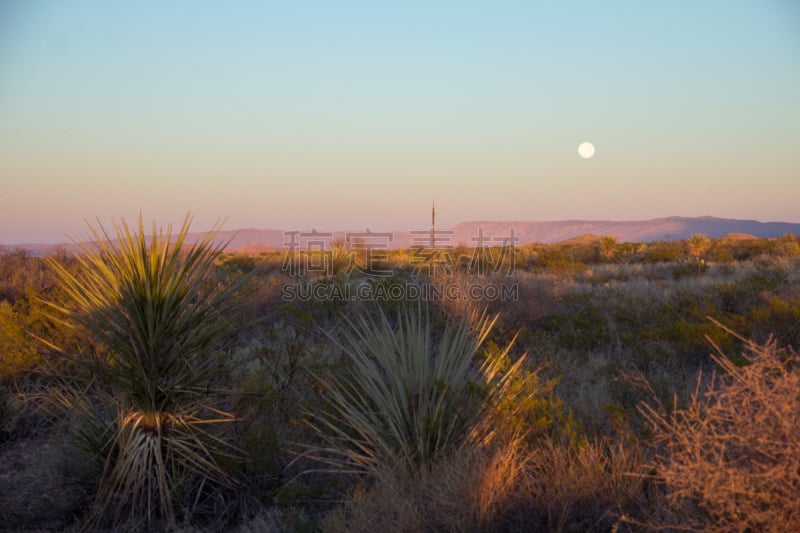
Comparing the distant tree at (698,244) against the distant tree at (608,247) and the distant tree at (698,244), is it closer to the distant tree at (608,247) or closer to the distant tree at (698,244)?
the distant tree at (698,244)

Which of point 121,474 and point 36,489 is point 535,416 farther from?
point 36,489

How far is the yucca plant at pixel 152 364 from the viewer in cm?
352

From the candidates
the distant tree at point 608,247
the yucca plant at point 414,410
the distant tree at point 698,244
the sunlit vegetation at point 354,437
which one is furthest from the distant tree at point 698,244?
the yucca plant at point 414,410

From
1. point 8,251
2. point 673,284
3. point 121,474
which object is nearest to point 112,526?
point 121,474

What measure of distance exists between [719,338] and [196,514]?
6405mm

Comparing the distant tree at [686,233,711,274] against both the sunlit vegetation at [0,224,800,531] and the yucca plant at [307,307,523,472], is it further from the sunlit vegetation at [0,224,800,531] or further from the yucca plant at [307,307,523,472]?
the yucca plant at [307,307,523,472]

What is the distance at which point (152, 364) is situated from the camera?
3.55 meters

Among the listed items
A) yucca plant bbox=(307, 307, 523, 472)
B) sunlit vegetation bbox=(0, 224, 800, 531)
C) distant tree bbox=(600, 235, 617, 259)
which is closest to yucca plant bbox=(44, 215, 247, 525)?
sunlit vegetation bbox=(0, 224, 800, 531)

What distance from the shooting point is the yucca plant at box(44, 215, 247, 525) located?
3520 mm

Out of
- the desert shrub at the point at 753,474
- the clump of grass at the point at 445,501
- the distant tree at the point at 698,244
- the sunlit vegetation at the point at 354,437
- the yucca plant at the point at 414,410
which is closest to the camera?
the desert shrub at the point at 753,474

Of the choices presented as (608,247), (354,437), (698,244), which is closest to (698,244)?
(698,244)

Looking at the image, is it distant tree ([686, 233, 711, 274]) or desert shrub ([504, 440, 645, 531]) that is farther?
distant tree ([686, 233, 711, 274])

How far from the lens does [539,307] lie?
359 inches

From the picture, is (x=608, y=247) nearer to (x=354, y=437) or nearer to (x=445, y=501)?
(x=354, y=437)
